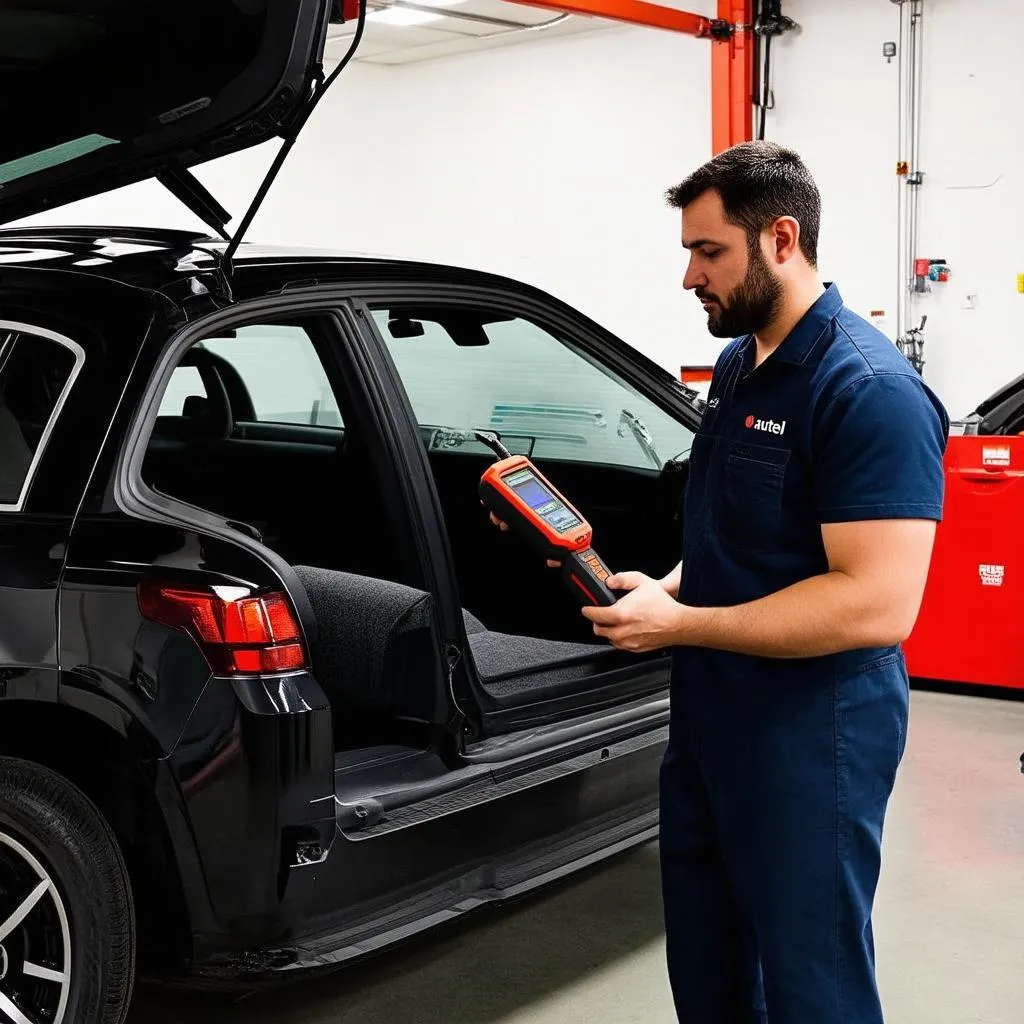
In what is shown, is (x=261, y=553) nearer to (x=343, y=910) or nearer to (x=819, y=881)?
(x=343, y=910)

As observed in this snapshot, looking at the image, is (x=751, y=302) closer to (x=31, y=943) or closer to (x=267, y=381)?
(x=31, y=943)

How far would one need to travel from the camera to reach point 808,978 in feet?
6.16

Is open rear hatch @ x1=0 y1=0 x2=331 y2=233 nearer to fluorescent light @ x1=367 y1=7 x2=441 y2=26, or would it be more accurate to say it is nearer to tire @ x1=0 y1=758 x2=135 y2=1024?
tire @ x1=0 y1=758 x2=135 y2=1024

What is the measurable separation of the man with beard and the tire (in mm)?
903

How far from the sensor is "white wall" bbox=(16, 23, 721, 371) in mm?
10461

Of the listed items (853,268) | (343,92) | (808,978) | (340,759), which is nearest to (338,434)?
(340,759)

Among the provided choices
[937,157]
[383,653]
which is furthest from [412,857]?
[937,157]

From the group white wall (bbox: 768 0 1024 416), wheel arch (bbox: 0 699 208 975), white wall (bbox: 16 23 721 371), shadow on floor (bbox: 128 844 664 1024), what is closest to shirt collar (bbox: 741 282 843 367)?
wheel arch (bbox: 0 699 208 975)

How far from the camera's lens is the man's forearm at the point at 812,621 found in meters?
1.78

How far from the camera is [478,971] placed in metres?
3.05

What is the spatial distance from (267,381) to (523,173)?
7.35 metres

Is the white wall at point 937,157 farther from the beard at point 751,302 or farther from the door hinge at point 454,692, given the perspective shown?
the beard at point 751,302

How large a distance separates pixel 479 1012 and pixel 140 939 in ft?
2.69

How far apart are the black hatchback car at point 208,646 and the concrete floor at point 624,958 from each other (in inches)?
13.8
